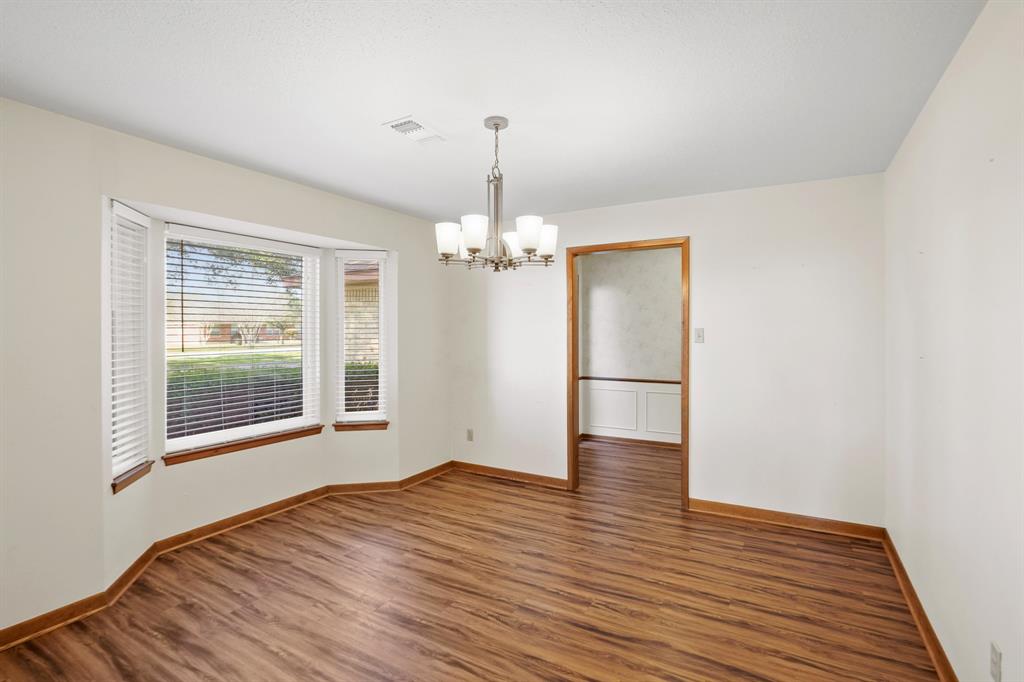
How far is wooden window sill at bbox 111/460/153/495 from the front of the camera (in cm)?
283

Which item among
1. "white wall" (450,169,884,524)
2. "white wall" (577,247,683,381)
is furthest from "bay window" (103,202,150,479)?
"white wall" (577,247,683,381)

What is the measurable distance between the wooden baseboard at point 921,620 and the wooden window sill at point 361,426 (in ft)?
12.9

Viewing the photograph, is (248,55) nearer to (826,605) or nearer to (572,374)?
(572,374)

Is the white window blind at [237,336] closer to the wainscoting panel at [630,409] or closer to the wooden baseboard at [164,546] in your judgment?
the wooden baseboard at [164,546]

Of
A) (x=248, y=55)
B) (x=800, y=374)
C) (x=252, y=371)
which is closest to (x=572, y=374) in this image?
(x=800, y=374)

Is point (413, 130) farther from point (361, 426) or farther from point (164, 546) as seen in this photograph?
point (164, 546)

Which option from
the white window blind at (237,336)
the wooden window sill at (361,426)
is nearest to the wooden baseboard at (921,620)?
the wooden window sill at (361,426)

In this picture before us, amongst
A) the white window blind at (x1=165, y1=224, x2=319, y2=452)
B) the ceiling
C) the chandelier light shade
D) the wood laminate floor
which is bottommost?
the wood laminate floor

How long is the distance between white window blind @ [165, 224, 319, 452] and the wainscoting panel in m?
3.89

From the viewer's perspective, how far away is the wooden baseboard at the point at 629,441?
21.0ft

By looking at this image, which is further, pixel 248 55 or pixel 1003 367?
pixel 248 55

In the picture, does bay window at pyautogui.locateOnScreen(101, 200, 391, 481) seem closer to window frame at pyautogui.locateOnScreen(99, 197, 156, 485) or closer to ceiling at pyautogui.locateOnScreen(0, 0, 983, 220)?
window frame at pyautogui.locateOnScreen(99, 197, 156, 485)

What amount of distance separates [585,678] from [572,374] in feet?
9.20

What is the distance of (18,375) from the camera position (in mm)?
2395
